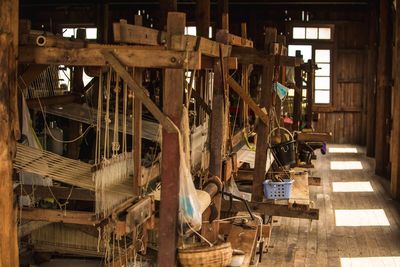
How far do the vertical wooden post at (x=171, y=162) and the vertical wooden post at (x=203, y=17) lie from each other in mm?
4737

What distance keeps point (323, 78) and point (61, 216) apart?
12622mm

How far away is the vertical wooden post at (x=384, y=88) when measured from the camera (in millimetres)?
11812

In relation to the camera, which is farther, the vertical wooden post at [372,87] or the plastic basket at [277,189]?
the vertical wooden post at [372,87]

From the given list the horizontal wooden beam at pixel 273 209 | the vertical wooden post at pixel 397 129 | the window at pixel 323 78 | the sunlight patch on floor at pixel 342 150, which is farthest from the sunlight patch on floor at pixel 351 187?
the window at pixel 323 78

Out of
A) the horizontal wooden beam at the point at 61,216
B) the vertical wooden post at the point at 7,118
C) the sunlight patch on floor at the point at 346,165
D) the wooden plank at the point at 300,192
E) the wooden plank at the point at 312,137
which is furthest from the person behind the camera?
the sunlight patch on floor at the point at 346,165

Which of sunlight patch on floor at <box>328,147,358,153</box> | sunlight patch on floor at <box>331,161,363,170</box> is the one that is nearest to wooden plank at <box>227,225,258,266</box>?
sunlight patch on floor at <box>331,161,363,170</box>

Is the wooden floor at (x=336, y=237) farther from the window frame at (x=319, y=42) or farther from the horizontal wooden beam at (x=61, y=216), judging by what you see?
the window frame at (x=319, y=42)

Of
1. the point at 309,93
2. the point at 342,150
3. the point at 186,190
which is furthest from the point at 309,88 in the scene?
the point at 186,190

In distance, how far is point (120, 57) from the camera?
12.4 feet

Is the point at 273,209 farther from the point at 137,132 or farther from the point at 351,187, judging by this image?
the point at 351,187

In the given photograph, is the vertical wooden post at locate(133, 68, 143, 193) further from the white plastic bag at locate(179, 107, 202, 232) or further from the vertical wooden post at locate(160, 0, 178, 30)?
the vertical wooden post at locate(160, 0, 178, 30)

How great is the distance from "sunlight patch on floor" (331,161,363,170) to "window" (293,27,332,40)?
12.7 feet

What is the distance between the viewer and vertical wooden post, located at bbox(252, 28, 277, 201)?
6230 mm

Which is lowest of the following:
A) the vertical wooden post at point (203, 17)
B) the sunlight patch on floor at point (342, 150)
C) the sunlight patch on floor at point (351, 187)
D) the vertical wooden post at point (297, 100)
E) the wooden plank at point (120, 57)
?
the sunlight patch on floor at point (351, 187)
